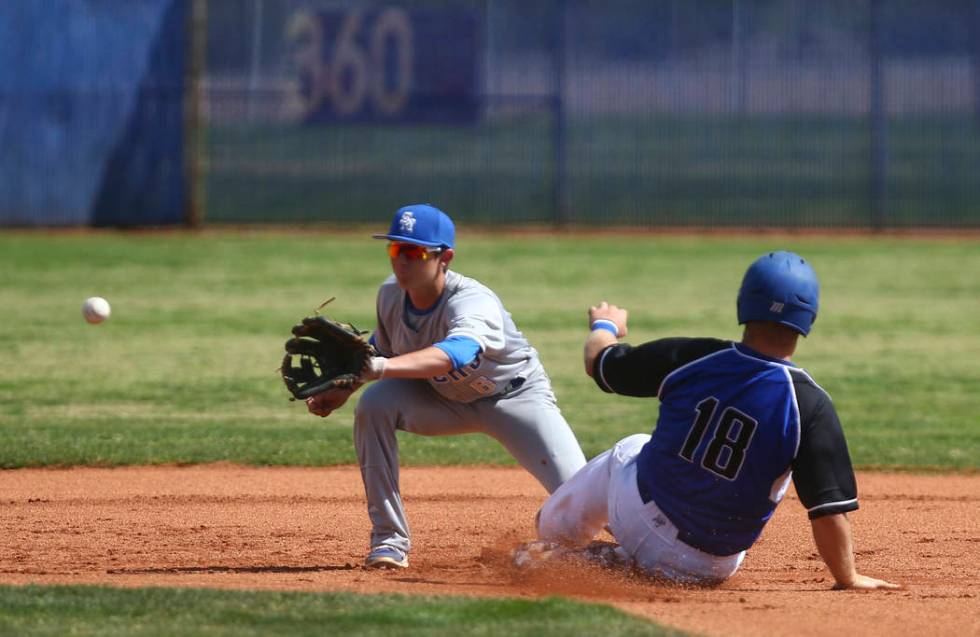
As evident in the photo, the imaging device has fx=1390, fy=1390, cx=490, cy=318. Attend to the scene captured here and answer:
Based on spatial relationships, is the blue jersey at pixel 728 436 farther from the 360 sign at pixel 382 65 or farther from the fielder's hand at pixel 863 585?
the 360 sign at pixel 382 65

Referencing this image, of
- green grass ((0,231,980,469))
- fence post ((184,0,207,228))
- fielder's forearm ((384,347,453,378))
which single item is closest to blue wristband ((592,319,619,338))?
fielder's forearm ((384,347,453,378))

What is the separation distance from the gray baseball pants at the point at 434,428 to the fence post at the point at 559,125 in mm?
17802

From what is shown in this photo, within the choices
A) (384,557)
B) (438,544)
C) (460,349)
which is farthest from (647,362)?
(438,544)

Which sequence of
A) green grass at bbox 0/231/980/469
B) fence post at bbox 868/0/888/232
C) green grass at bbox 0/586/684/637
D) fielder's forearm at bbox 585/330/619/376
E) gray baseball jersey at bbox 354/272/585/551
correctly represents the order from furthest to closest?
1. fence post at bbox 868/0/888/232
2. green grass at bbox 0/231/980/469
3. gray baseball jersey at bbox 354/272/585/551
4. fielder's forearm at bbox 585/330/619/376
5. green grass at bbox 0/586/684/637

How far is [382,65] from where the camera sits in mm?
24594

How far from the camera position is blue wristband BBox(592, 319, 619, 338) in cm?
494

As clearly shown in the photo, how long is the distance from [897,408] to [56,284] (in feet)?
32.9

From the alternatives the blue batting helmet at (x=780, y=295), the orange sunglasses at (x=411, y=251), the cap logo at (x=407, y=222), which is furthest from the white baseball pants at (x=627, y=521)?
the cap logo at (x=407, y=222)

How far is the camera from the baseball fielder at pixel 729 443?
4535 millimetres

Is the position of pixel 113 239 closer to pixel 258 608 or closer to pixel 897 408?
pixel 897 408

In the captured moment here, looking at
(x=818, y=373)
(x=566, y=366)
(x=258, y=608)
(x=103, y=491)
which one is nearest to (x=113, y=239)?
(x=566, y=366)

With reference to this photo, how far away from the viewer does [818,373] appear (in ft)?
36.5

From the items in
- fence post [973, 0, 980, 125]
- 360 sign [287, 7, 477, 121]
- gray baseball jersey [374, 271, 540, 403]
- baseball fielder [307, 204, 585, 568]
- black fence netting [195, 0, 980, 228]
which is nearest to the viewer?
baseball fielder [307, 204, 585, 568]

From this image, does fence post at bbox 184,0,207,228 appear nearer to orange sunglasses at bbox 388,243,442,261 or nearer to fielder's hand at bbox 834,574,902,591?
orange sunglasses at bbox 388,243,442,261
